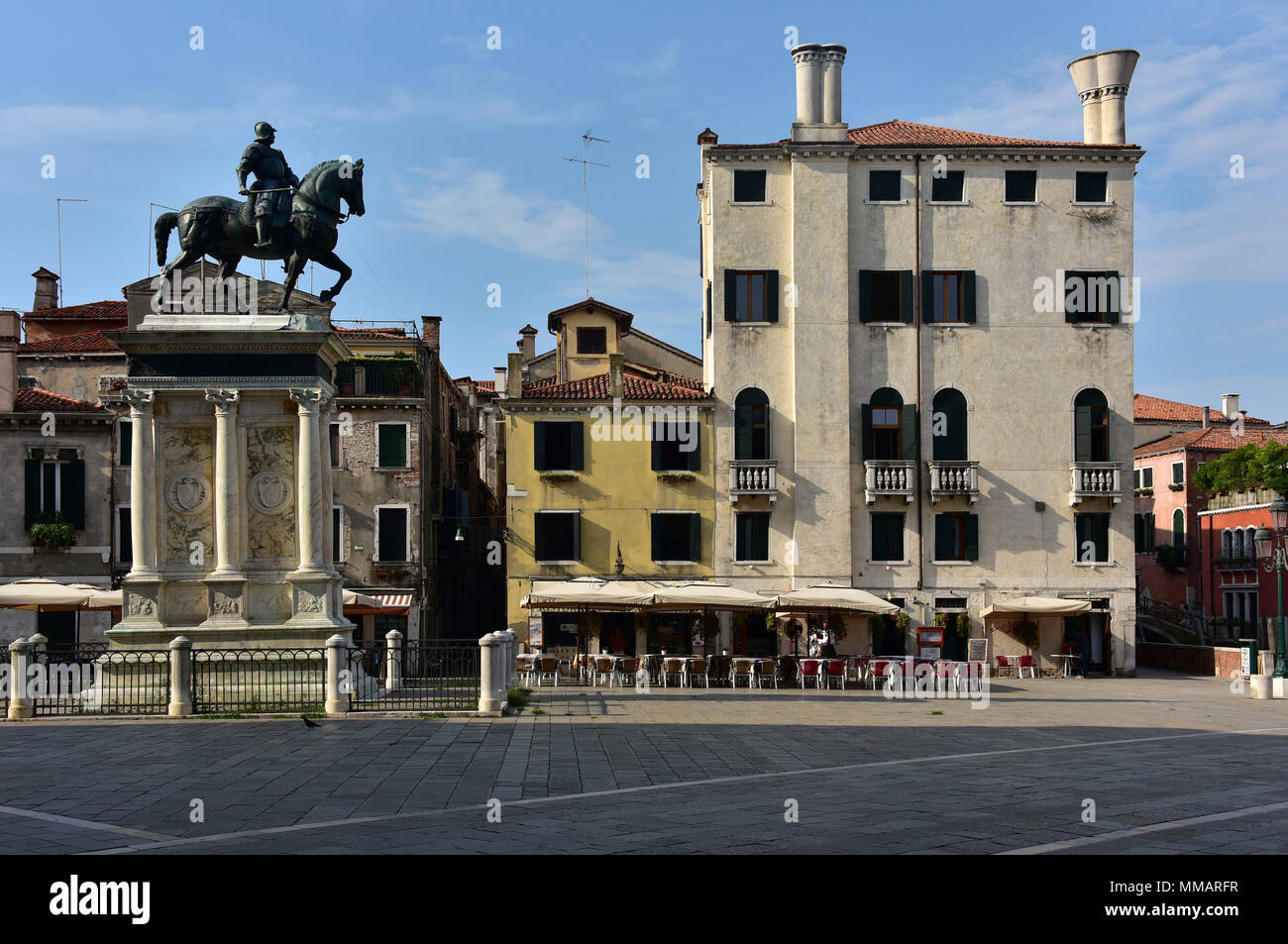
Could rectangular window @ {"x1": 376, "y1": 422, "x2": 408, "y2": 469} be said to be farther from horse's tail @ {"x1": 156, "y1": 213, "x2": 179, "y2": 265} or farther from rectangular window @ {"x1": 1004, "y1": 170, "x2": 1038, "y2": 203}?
rectangular window @ {"x1": 1004, "y1": 170, "x2": 1038, "y2": 203}

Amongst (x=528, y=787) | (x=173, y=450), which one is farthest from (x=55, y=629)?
(x=528, y=787)

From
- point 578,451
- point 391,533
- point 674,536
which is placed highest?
point 578,451

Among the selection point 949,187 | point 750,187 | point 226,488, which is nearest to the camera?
point 226,488

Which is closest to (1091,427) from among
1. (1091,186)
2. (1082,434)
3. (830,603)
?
(1082,434)

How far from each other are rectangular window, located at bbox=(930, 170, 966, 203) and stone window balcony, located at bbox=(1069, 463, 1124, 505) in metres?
9.10

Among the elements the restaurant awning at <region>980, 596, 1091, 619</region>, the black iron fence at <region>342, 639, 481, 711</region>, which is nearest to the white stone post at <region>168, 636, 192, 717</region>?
the black iron fence at <region>342, 639, 481, 711</region>

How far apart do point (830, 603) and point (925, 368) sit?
9.94 metres

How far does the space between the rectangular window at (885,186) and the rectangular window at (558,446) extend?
11.6 meters

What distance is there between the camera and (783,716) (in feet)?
78.4

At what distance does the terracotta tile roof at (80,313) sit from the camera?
4925cm

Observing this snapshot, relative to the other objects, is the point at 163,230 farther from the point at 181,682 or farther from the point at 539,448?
the point at 539,448

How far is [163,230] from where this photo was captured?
84.3ft

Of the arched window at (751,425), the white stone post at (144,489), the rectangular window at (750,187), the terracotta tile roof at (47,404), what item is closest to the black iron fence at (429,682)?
the white stone post at (144,489)

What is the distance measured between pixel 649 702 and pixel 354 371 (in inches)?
761
